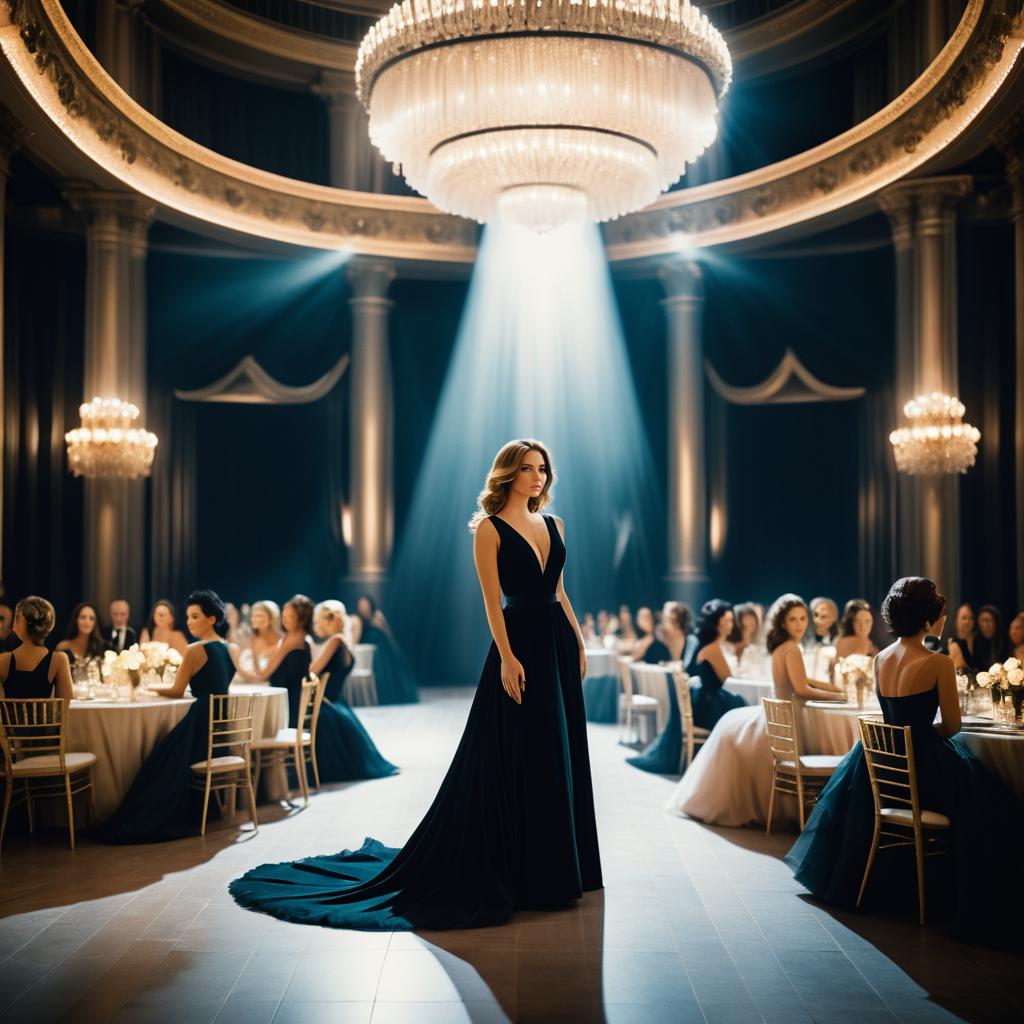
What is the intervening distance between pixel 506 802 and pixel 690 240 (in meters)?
9.70

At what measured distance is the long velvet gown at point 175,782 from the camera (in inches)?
256

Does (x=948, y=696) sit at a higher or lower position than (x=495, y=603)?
lower

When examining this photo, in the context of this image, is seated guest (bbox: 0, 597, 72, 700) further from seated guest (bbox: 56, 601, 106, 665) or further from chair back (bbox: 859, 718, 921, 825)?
chair back (bbox: 859, 718, 921, 825)

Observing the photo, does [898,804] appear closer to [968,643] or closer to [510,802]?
[510,802]

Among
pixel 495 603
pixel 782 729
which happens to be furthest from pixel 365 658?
pixel 495 603

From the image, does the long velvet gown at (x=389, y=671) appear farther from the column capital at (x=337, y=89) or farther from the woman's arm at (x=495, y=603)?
the woman's arm at (x=495, y=603)

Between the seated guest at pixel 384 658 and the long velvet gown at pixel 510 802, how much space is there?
783 centimetres

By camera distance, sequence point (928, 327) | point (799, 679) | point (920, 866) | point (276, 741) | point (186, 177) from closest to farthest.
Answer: point (920, 866) → point (799, 679) → point (276, 741) → point (928, 327) → point (186, 177)

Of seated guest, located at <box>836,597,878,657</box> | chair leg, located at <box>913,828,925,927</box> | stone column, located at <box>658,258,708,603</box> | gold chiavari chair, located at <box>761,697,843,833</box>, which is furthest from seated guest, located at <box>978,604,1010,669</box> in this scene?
chair leg, located at <box>913,828,925,927</box>

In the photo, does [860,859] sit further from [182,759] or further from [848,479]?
[848,479]

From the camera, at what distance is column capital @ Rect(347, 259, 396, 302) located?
13875mm

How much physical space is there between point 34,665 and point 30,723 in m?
0.33

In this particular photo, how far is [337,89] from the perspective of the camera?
45.6 ft

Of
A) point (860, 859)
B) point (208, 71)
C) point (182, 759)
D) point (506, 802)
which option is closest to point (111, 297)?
point (208, 71)
